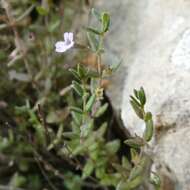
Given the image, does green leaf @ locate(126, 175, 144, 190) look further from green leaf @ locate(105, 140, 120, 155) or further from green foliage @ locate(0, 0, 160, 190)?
green leaf @ locate(105, 140, 120, 155)

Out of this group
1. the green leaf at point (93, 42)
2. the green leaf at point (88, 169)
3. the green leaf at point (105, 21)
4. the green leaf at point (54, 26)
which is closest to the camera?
the green leaf at point (105, 21)

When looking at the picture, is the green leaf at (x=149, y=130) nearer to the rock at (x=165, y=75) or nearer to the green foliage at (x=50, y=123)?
the rock at (x=165, y=75)

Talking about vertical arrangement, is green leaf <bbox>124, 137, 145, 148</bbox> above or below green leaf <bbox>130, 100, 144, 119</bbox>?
below

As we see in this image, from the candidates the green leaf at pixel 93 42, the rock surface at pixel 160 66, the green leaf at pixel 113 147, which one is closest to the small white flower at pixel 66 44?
the green leaf at pixel 93 42

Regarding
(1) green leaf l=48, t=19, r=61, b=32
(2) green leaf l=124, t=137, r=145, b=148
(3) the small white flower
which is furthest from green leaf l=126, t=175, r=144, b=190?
(1) green leaf l=48, t=19, r=61, b=32

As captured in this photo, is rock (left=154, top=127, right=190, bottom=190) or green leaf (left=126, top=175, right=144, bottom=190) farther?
green leaf (left=126, top=175, right=144, bottom=190)

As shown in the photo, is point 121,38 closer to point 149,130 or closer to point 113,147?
point 113,147

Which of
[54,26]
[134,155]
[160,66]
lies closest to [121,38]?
[54,26]
